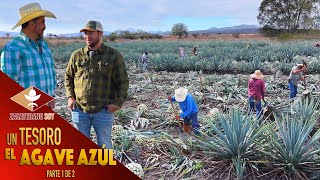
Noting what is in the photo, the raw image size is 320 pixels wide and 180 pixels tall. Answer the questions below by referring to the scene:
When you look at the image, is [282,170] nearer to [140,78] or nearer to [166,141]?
[166,141]

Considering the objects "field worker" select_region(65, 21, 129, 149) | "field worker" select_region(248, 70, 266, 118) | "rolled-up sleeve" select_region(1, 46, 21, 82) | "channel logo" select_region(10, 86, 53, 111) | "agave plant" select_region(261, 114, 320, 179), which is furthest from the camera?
"field worker" select_region(248, 70, 266, 118)

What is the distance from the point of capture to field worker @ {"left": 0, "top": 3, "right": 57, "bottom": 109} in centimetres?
317

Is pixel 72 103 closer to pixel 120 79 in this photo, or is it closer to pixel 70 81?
pixel 70 81

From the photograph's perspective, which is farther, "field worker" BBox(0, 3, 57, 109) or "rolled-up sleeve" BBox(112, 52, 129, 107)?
"rolled-up sleeve" BBox(112, 52, 129, 107)

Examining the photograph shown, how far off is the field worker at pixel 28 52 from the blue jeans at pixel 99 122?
0.47 meters

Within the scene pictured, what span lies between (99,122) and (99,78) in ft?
1.45

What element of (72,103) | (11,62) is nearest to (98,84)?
(72,103)

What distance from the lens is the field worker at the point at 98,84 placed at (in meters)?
3.53

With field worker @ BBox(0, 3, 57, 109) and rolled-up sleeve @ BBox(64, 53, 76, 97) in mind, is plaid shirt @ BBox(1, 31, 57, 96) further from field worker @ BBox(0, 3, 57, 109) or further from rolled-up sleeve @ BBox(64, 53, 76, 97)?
rolled-up sleeve @ BBox(64, 53, 76, 97)

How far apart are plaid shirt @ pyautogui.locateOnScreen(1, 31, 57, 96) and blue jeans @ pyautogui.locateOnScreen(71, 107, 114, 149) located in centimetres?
43

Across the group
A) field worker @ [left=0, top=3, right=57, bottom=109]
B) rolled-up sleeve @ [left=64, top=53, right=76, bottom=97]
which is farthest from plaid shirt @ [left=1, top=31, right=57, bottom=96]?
rolled-up sleeve @ [left=64, top=53, right=76, bottom=97]

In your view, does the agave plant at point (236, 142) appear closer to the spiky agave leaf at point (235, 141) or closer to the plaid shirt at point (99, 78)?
the spiky agave leaf at point (235, 141)

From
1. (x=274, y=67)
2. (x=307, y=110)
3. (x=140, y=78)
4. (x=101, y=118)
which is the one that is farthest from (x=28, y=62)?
(x=274, y=67)

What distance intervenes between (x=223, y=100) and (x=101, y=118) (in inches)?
182
